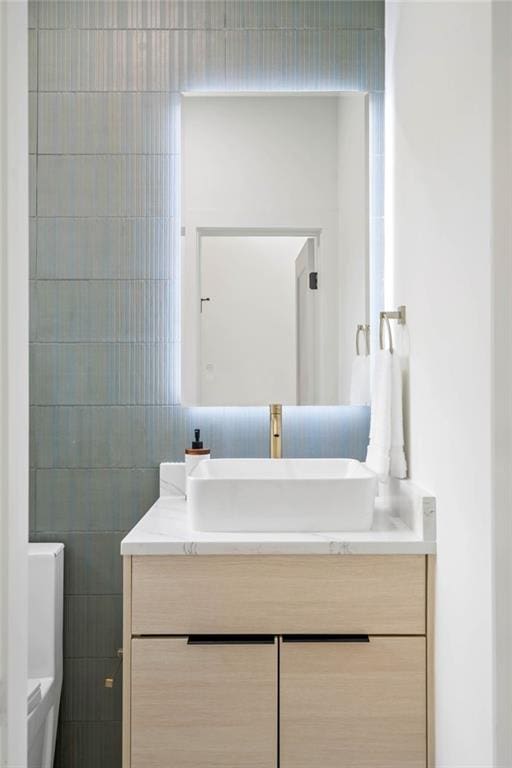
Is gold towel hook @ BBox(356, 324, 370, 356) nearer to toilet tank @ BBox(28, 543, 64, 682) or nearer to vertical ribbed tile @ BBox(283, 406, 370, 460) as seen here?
vertical ribbed tile @ BBox(283, 406, 370, 460)

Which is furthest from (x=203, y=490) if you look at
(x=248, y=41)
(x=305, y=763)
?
(x=248, y=41)

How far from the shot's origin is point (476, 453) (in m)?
1.19

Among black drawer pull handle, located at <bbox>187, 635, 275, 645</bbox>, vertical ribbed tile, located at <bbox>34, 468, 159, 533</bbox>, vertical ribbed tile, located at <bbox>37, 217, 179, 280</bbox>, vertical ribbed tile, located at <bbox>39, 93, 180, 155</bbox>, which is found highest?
vertical ribbed tile, located at <bbox>39, 93, 180, 155</bbox>

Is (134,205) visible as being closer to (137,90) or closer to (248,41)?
(137,90)

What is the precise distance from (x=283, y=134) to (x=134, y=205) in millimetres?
503

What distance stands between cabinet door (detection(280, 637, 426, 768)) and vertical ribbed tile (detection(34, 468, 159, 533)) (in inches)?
29.9

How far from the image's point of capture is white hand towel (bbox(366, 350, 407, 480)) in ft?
5.64

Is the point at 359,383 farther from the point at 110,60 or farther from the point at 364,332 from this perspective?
the point at 110,60

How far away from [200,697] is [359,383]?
993mm

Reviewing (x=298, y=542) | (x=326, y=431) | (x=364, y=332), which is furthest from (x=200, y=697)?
(x=364, y=332)

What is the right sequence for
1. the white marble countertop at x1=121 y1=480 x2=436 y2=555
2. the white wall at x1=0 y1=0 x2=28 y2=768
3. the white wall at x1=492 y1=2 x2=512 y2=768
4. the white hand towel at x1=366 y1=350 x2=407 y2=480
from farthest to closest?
the white hand towel at x1=366 y1=350 x2=407 y2=480
the white marble countertop at x1=121 y1=480 x2=436 y2=555
the white wall at x1=492 y1=2 x2=512 y2=768
the white wall at x1=0 y1=0 x2=28 y2=768

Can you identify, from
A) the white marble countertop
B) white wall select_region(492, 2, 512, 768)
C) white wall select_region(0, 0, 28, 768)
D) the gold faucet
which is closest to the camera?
white wall select_region(0, 0, 28, 768)

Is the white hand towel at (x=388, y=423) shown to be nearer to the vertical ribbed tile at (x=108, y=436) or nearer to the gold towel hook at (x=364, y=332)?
the gold towel hook at (x=364, y=332)

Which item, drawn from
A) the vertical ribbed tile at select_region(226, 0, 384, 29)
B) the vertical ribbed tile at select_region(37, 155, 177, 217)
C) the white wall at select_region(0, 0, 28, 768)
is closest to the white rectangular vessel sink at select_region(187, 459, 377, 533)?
the white wall at select_region(0, 0, 28, 768)
